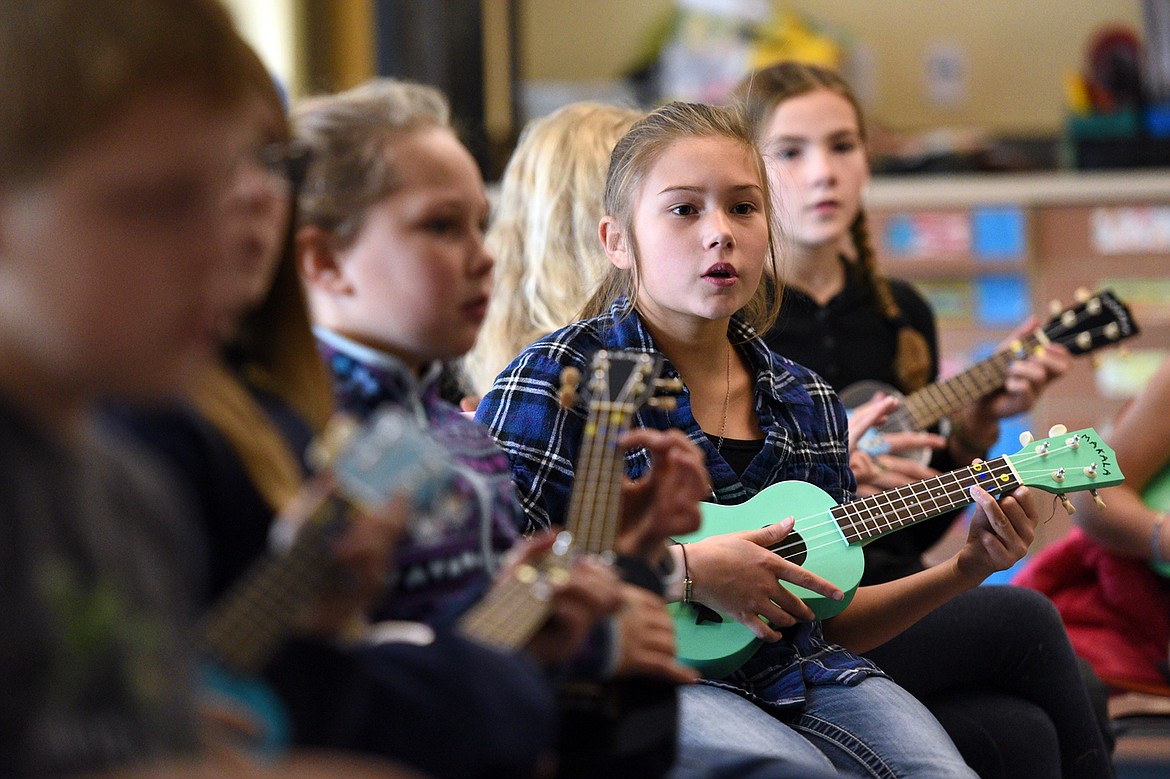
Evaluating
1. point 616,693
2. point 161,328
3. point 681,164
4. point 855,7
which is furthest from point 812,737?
point 855,7

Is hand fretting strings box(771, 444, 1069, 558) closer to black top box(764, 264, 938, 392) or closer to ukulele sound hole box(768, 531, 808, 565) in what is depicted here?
ukulele sound hole box(768, 531, 808, 565)

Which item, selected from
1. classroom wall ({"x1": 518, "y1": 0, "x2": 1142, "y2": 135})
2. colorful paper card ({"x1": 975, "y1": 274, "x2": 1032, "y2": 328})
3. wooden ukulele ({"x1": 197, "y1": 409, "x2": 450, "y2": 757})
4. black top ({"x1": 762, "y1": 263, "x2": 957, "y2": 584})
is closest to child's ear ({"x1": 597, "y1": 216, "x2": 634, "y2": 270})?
black top ({"x1": 762, "y1": 263, "x2": 957, "y2": 584})

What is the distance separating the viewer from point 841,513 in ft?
5.54

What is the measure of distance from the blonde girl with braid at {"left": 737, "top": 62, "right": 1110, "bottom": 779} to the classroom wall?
2.82 metres

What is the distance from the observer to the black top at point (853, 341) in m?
2.27

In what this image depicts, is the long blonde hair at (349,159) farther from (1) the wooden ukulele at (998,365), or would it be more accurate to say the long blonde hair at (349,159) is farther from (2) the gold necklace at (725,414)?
(1) the wooden ukulele at (998,365)

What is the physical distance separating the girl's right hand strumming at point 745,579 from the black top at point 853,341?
2.26 ft

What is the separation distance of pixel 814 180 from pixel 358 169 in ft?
4.47

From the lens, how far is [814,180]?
233 centimetres

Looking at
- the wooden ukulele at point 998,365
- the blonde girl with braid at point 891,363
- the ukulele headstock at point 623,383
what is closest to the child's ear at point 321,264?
the ukulele headstock at point 623,383

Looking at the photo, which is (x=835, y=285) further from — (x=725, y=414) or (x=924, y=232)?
(x=924, y=232)

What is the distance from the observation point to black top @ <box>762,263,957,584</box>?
7.45ft

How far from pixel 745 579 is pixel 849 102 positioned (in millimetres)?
1214

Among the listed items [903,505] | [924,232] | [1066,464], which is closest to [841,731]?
[903,505]
